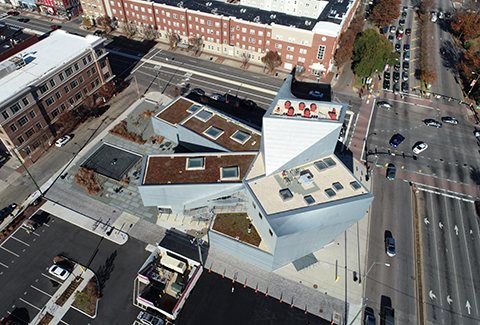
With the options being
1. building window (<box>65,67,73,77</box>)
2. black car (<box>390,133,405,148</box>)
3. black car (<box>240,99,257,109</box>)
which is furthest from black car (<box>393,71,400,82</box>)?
building window (<box>65,67,73,77</box>)

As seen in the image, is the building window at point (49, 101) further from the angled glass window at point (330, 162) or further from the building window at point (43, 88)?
the angled glass window at point (330, 162)

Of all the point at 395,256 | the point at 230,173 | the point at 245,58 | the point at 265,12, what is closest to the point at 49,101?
the point at 230,173

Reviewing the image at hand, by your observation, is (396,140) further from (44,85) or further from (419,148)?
(44,85)

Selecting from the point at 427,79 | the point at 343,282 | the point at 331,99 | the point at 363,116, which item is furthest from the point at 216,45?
the point at 343,282

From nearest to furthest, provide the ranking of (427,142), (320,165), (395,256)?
(395,256) < (320,165) < (427,142)

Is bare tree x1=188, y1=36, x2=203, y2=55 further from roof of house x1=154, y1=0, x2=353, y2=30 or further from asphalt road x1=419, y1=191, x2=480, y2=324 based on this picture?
asphalt road x1=419, y1=191, x2=480, y2=324

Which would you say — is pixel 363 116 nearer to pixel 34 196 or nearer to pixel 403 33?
pixel 403 33

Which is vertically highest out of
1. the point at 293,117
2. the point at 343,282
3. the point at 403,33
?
the point at 293,117
